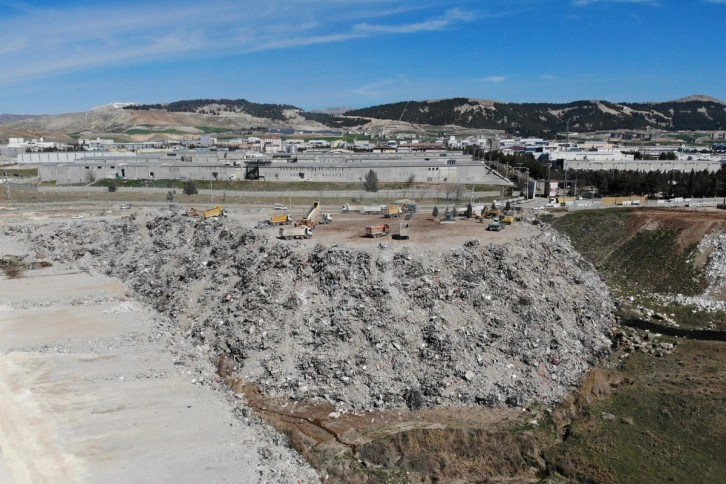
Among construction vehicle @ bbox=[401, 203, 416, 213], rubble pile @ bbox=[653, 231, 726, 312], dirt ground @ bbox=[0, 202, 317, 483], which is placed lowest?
dirt ground @ bbox=[0, 202, 317, 483]

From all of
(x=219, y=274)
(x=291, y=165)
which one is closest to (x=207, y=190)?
(x=291, y=165)

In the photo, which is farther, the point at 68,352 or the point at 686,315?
the point at 686,315

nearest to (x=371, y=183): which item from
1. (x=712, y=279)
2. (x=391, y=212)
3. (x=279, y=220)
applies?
(x=391, y=212)

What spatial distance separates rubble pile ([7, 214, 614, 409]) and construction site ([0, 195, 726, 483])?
9 cm

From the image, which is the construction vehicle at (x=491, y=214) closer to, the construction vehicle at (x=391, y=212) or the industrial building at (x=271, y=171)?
the construction vehicle at (x=391, y=212)

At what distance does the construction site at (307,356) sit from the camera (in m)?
19.3

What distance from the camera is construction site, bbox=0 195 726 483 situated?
19297mm

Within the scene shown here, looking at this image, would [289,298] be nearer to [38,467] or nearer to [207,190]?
[38,467]

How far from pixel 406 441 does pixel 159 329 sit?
50.8 ft

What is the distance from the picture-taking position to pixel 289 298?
28.0m

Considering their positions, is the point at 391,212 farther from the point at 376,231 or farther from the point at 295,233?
the point at 295,233

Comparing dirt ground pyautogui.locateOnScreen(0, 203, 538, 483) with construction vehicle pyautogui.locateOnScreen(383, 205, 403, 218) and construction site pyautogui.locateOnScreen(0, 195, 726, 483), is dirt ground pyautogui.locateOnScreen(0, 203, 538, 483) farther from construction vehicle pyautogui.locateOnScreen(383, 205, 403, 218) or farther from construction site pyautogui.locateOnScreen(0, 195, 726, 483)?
construction vehicle pyautogui.locateOnScreen(383, 205, 403, 218)

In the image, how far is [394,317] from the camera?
26469mm

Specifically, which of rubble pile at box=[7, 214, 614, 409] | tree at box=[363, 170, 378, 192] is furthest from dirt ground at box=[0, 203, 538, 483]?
tree at box=[363, 170, 378, 192]
